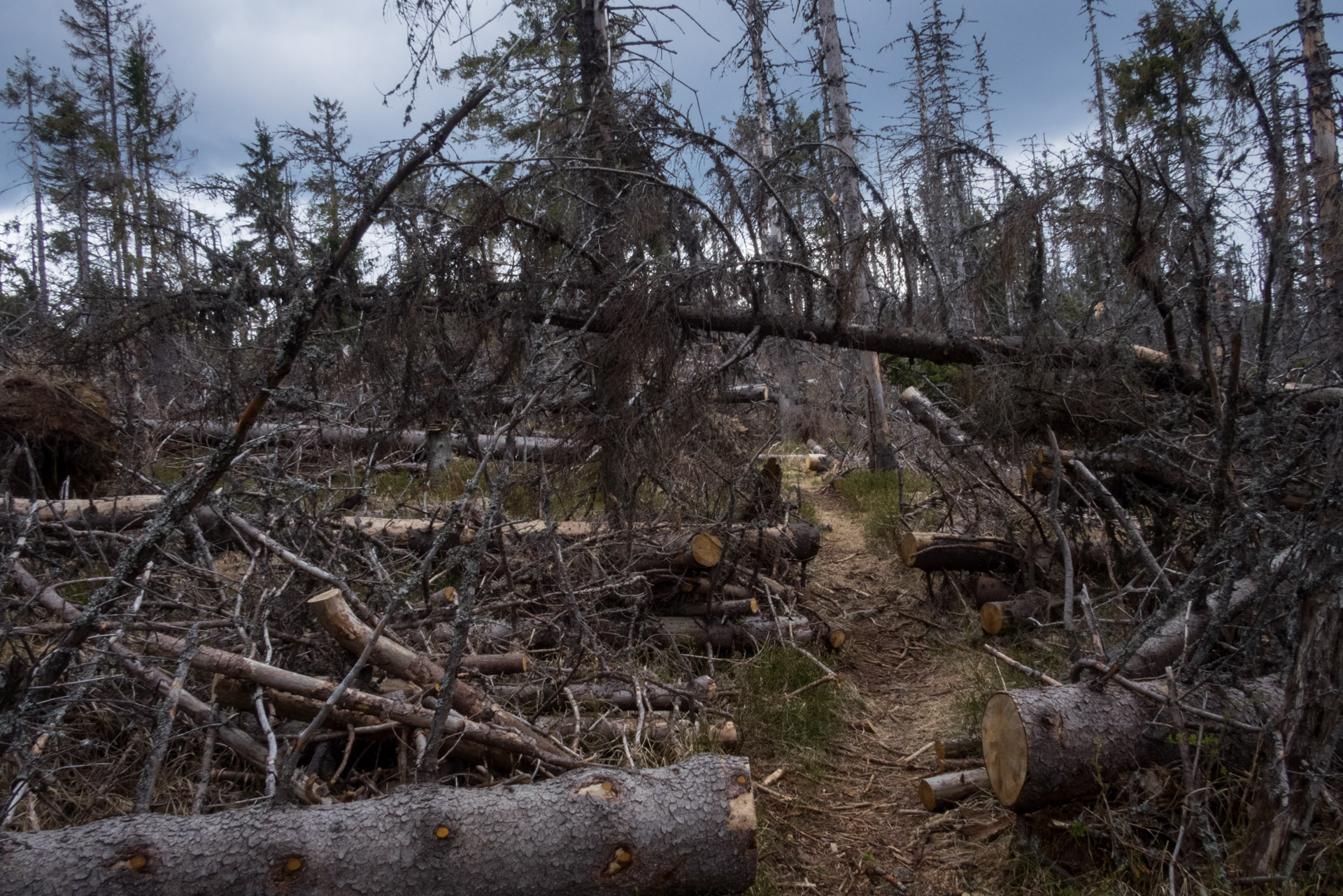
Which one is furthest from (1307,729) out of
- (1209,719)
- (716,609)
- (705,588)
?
(705,588)

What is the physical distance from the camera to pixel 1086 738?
2871 mm

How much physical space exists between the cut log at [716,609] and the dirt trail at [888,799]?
31.0 inches

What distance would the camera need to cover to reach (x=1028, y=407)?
6270 millimetres

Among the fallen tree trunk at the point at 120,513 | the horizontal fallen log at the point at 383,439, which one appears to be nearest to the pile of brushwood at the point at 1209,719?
the horizontal fallen log at the point at 383,439


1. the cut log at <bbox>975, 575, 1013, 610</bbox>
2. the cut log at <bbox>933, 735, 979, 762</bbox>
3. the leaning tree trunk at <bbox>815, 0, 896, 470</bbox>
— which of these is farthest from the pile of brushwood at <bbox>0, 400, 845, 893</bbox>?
the leaning tree trunk at <bbox>815, 0, 896, 470</bbox>

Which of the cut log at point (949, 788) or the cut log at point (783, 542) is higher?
the cut log at point (783, 542)

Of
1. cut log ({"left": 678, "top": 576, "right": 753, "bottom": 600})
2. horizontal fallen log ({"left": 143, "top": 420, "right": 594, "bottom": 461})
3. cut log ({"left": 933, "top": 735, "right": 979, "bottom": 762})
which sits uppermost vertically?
horizontal fallen log ({"left": 143, "top": 420, "right": 594, "bottom": 461})

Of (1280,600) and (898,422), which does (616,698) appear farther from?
(898,422)

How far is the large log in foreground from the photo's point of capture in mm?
2217

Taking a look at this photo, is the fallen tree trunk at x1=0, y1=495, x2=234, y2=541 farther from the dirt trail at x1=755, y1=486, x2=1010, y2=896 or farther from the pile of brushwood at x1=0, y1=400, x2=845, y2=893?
the dirt trail at x1=755, y1=486, x2=1010, y2=896

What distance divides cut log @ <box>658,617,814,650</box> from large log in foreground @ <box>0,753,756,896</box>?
8.13 ft

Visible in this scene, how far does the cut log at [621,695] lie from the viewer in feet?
13.2

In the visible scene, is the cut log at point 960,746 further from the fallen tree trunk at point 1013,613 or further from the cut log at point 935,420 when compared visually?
the cut log at point 935,420

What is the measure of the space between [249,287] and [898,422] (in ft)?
33.0
